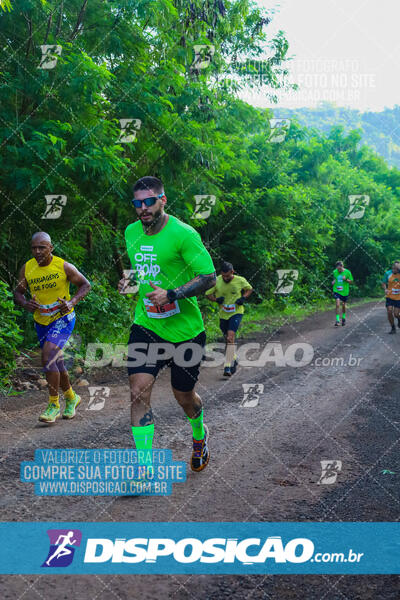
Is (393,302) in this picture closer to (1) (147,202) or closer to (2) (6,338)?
(2) (6,338)

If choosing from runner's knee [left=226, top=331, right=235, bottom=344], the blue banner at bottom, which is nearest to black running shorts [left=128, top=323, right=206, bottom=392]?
the blue banner at bottom

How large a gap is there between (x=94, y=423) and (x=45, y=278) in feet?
5.64

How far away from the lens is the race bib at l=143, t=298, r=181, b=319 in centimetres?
438

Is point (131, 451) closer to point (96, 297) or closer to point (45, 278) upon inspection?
point (45, 278)

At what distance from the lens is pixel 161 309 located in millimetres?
4379

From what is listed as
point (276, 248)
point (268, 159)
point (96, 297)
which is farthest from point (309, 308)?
point (96, 297)

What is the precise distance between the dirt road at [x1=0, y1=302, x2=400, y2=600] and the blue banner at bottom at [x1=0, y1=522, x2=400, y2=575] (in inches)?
4.2

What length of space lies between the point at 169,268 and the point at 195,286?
273mm

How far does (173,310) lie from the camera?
4.41m

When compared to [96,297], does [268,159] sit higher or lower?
higher

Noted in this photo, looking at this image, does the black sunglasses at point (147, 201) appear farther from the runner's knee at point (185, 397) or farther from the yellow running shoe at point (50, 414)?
the yellow running shoe at point (50, 414)

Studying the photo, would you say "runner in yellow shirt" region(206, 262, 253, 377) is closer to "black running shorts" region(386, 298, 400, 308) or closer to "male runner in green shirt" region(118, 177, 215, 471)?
"male runner in green shirt" region(118, 177, 215, 471)

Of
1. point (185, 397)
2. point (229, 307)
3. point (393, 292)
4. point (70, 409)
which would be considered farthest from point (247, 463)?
point (393, 292)

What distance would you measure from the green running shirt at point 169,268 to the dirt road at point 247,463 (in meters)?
1.27
